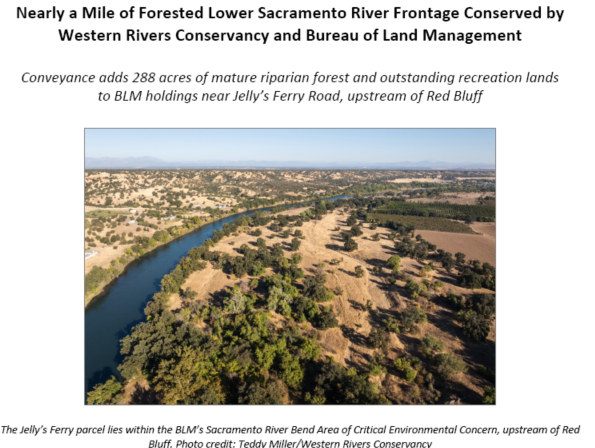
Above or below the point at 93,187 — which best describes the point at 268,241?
below

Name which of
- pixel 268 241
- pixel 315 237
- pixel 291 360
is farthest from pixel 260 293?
pixel 315 237

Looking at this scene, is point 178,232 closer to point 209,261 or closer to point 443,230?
point 209,261

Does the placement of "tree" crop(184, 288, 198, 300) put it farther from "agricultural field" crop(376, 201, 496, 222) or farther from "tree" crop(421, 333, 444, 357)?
"agricultural field" crop(376, 201, 496, 222)

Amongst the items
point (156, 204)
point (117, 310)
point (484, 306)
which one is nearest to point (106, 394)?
point (117, 310)

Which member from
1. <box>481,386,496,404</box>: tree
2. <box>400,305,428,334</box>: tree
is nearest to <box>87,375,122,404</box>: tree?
<box>400,305,428,334</box>: tree

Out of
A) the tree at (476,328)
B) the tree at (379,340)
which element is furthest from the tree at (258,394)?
the tree at (476,328)

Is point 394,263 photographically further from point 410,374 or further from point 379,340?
point 410,374

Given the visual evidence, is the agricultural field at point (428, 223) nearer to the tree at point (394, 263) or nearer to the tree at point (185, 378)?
the tree at point (394, 263)

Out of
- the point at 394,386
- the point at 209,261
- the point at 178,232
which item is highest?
the point at 178,232
